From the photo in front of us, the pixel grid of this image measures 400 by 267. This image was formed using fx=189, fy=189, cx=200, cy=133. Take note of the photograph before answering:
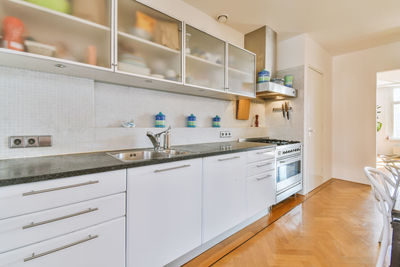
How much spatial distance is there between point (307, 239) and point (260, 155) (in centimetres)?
92

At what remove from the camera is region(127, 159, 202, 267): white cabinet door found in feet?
3.92

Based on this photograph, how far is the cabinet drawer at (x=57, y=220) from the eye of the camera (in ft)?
2.72

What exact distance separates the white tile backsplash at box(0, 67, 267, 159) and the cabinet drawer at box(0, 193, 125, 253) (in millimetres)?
697

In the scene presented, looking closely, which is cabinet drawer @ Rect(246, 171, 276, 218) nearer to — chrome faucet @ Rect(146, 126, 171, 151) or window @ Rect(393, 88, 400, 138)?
chrome faucet @ Rect(146, 126, 171, 151)

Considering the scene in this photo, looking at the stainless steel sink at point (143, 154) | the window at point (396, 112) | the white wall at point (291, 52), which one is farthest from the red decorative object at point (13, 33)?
the window at point (396, 112)

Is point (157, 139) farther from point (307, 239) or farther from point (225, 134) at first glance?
point (307, 239)

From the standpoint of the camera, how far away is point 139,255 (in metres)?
1.22

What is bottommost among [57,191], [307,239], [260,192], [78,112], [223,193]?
[307,239]

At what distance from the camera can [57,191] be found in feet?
3.04

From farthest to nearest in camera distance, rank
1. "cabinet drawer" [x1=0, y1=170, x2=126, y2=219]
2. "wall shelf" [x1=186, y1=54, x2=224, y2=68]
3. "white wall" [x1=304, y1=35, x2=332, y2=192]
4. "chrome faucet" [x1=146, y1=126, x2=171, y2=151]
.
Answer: "white wall" [x1=304, y1=35, x2=332, y2=192]
"wall shelf" [x1=186, y1=54, x2=224, y2=68]
"chrome faucet" [x1=146, y1=126, x2=171, y2=151]
"cabinet drawer" [x1=0, y1=170, x2=126, y2=219]

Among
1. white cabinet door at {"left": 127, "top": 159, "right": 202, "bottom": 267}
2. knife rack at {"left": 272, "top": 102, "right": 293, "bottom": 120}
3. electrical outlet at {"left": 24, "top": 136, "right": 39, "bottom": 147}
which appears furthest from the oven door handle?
electrical outlet at {"left": 24, "top": 136, "right": 39, "bottom": 147}

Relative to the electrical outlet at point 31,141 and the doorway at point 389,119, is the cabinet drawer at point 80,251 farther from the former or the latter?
the doorway at point 389,119

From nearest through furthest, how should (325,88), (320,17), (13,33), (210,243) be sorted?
1. (13,33)
2. (210,243)
3. (320,17)
4. (325,88)

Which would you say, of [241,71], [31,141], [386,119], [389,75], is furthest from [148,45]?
[386,119]
